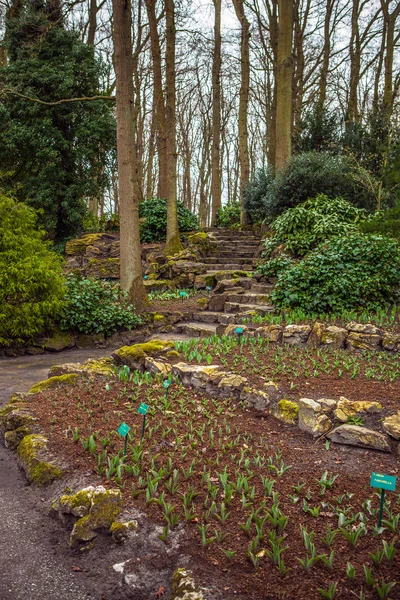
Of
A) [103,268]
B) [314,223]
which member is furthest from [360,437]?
[103,268]

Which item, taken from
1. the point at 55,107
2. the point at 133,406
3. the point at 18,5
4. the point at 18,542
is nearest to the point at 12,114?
the point at 55,107

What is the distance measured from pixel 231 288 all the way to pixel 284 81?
6962mm

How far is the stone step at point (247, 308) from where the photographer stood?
895 cm

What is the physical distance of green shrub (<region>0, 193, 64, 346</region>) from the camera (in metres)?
8.13

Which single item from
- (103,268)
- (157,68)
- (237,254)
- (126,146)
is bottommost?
(103,268)

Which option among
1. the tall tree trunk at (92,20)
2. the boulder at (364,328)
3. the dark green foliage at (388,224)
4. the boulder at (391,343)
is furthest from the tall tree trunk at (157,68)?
the boulder at (391,343)

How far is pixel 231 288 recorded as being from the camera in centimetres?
1082

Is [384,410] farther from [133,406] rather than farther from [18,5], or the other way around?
[18,5]

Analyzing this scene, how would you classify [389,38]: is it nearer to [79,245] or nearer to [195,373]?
[79,245]

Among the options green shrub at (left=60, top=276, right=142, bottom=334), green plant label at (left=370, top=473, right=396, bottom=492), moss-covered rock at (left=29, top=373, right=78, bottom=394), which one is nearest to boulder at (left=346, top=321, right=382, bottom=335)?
moss-covered rock at (left=29, top=373, right=78, bottom=394)

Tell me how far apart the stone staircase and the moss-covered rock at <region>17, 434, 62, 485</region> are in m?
4.38

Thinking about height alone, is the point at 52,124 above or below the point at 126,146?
above

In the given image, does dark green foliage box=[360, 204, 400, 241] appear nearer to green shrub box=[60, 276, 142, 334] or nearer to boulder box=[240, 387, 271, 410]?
boulder box=[240, 387, 271, 410]

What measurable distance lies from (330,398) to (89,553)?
268 centimetres
